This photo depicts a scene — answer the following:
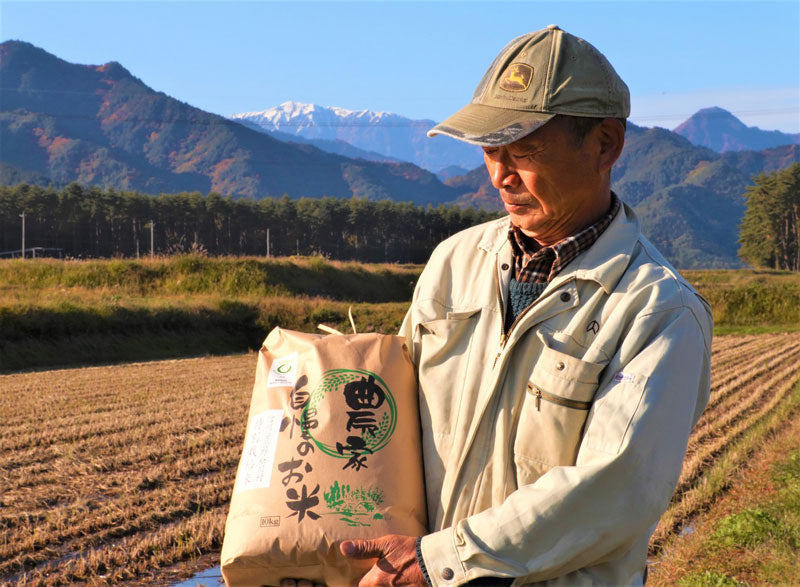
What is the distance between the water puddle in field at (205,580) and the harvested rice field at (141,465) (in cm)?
11

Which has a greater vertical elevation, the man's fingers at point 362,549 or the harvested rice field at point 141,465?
the man's fingers at point 362,549

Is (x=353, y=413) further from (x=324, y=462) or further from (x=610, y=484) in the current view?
(x=610, y=484)

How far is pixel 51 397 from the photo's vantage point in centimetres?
1151

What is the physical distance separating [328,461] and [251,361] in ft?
51.9

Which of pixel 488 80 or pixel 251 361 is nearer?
pixel 488 80

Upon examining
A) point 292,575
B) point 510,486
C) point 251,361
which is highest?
point 510,486

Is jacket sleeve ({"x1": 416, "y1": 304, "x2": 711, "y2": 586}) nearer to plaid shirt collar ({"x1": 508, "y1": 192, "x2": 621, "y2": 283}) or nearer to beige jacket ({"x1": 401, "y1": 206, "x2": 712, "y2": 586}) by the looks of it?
beige jacket ({"x1": 401, "y1": 206, "x2": 712, "y2": 586})

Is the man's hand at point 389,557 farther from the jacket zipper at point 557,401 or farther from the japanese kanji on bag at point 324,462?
the jacket zipper at point 557,401

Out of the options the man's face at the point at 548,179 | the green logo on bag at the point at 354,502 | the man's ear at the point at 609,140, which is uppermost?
the man's ear at the point at 609,140

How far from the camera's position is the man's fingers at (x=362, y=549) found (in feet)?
6.03

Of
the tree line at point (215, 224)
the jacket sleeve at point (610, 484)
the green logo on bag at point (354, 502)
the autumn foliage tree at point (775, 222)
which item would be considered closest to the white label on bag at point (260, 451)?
the green logo on bag at point (354, 502)

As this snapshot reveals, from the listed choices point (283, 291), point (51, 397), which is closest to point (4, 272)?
point (283, 291)

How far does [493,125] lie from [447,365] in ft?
1.89

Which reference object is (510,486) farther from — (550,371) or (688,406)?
(688,406)
